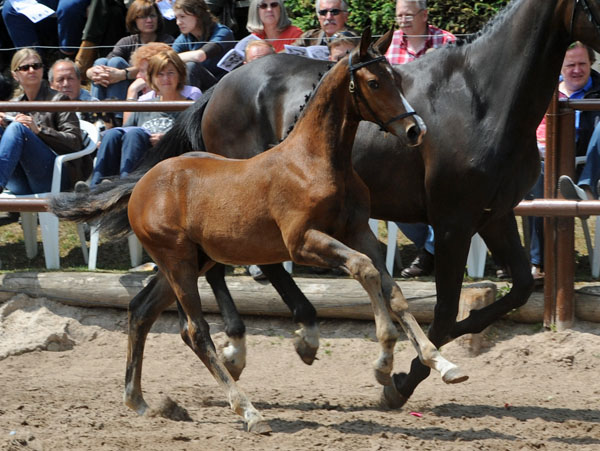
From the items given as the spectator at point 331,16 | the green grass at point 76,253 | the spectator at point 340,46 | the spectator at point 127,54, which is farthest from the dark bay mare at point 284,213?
the spectator at point 127,54

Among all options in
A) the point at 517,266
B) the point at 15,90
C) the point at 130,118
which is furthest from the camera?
the point at 15,90

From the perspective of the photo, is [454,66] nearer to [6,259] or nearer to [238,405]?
[238,405]

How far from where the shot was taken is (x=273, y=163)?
4.62 metres

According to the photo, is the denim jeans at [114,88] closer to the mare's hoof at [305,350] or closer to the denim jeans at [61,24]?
the denim jeans at [61,24]

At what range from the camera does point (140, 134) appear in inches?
280

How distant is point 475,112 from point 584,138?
189 centimetres

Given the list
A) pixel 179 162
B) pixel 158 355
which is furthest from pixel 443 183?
pixel 158 355

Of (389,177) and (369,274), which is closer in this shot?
(369,274)

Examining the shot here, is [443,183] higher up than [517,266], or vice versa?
[443,183]

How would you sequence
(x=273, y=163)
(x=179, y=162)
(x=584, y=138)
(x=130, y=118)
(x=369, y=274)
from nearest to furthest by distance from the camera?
1. (x=369, y=274)
2. (x=273, y=163)
3. (x=179, y=162)
4. (x=584, y=138)
5. (x=130, y=118)

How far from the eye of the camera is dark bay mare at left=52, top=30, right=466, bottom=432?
4270 mm

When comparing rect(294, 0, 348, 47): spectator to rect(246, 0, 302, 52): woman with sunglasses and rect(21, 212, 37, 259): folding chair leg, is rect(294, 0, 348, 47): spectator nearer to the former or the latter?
rect(246, 0, 302, 52): woman with sunglasses

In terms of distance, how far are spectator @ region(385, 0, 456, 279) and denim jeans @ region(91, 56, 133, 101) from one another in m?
2.76

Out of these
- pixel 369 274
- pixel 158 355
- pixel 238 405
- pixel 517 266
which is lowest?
pixel 158 355
